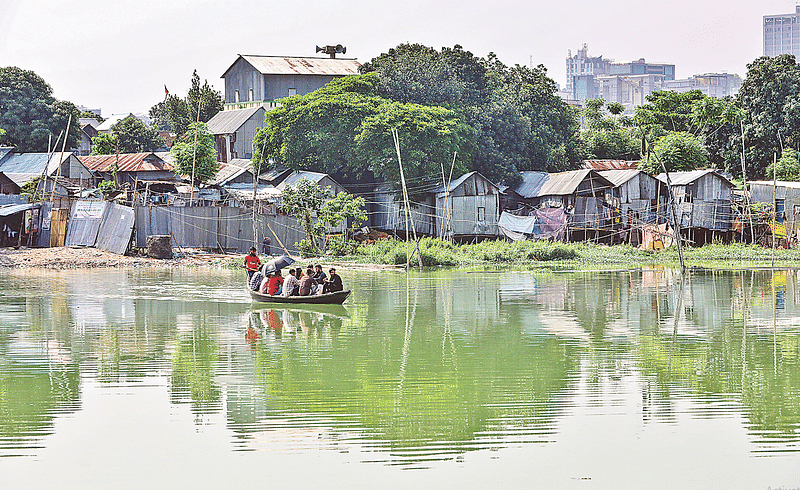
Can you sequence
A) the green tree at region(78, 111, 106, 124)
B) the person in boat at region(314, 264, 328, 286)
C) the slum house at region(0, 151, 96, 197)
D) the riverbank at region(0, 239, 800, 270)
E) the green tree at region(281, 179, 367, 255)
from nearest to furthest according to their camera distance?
the person in boat at region(314, 264, 328, 286), the riverbank at region(0, 239, 800, 270), the green tree at region(281, 179, 367, 255), the slum house at region(0, 151, 96, 197), the green tree at region(78, 111, 106, 124)

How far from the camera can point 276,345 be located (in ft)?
41.4

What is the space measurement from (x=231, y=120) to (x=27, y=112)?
30.7 ft

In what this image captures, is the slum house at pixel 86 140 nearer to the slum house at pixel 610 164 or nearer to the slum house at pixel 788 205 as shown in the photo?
the slum house at pixel 610 164

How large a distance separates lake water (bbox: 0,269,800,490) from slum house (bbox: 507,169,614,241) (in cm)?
1588

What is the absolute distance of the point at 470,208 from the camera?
112 feet

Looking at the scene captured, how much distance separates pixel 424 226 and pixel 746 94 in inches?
598

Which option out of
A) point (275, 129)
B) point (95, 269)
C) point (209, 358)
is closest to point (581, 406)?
point (209, 358)

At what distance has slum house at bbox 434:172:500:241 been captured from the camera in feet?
110

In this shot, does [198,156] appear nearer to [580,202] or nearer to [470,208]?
[470,208]

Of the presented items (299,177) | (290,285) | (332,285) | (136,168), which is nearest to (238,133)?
(136,168)

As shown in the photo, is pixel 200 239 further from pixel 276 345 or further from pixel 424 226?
pixel 276 345

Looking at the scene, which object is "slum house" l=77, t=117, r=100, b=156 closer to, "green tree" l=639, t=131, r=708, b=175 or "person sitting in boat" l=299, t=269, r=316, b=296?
"green tree" l=639, t=131, r=708, b=175

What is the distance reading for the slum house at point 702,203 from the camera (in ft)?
108

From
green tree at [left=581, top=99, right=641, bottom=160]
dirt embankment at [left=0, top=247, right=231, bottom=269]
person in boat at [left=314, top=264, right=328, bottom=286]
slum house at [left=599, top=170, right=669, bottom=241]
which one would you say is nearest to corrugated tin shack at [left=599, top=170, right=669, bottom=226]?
slum house at [left=599, top=170, right=669, bottom=241]
